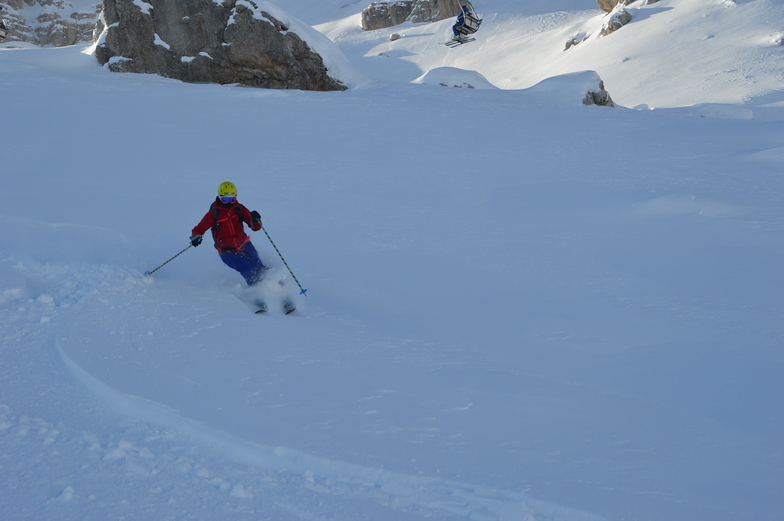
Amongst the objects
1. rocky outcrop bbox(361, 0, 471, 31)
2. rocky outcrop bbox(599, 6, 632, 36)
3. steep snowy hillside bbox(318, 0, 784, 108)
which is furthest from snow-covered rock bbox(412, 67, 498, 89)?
rocky outcrop bbox(361, 0, 471, 31)

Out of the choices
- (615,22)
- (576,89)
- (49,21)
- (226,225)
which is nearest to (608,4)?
(615,22)

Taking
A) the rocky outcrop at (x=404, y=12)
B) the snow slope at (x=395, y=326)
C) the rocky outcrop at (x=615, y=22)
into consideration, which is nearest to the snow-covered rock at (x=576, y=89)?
the snow slope at (x=395, y=326)

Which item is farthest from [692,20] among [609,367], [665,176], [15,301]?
[15,301]

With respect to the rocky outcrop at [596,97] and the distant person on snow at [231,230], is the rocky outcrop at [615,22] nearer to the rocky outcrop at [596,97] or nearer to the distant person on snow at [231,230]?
the rocky outcrop at [596,97]

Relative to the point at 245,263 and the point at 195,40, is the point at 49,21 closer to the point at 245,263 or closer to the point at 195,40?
the point at 195,40

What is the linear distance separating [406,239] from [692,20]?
3358 centimetres

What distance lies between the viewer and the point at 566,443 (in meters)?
3.32

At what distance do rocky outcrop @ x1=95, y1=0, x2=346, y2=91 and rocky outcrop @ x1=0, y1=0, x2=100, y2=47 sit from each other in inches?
2708

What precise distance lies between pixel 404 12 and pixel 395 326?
58.3m

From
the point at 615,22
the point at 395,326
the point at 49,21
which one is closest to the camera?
the point at 395,326

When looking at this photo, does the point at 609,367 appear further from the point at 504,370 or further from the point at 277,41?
the point at 277,41

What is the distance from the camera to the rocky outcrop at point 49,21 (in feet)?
233

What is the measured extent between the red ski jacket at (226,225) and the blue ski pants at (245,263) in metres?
0.06

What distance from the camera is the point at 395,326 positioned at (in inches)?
201
